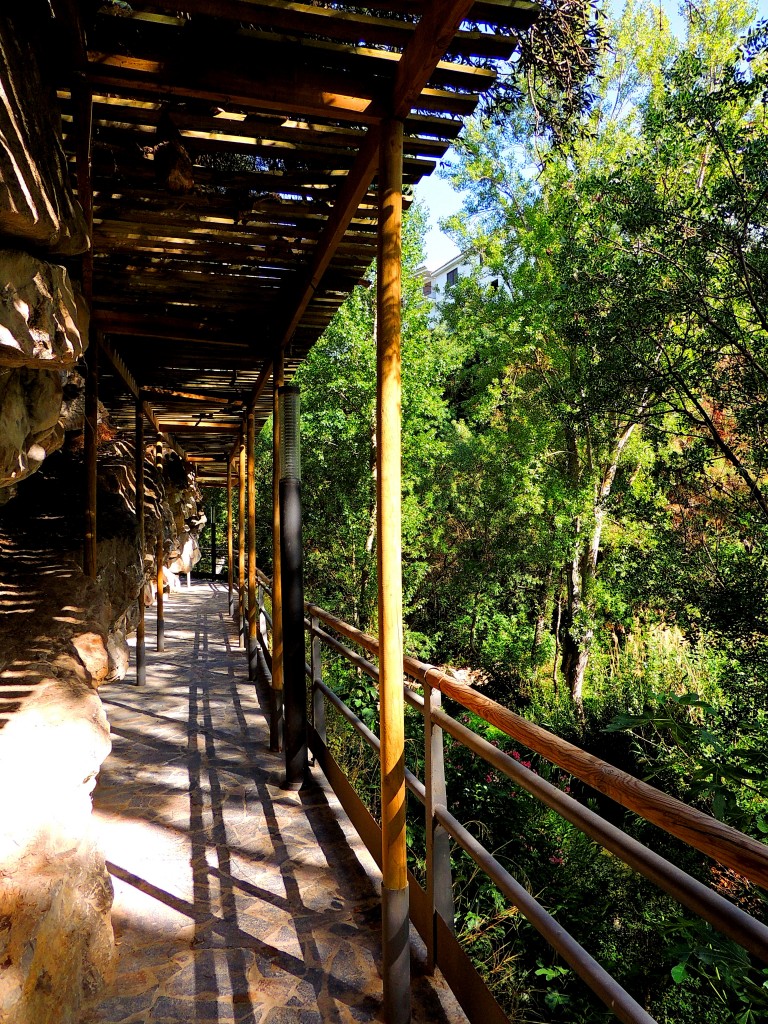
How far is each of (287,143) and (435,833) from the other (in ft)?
8.17

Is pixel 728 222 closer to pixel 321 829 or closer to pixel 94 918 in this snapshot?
pixel 321 829

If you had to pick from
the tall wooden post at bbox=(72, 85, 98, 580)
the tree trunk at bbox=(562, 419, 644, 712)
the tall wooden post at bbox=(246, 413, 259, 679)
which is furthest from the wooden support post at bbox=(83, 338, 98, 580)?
the tree trunk at bbox=(562, 419, 644, 712)

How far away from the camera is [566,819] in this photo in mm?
1591

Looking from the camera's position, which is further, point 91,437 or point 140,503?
point 140,503

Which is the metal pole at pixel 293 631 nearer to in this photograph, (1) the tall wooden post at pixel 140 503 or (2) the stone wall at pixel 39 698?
(2) the stone wall at pixel 39 698

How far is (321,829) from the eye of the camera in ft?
11.8

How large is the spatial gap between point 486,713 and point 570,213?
1010 cm

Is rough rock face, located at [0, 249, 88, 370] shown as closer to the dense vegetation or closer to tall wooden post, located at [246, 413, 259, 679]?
the dense vegetation

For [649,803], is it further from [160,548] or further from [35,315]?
[160,548]

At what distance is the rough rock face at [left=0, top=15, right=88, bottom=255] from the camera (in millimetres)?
1651

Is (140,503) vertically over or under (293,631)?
over

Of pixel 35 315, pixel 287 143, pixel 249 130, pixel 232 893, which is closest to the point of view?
pixel 35 315

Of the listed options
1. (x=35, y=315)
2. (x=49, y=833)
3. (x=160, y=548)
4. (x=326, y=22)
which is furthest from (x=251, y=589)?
(x=326, y=22)

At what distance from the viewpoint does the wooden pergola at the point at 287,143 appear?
1.92 meters
